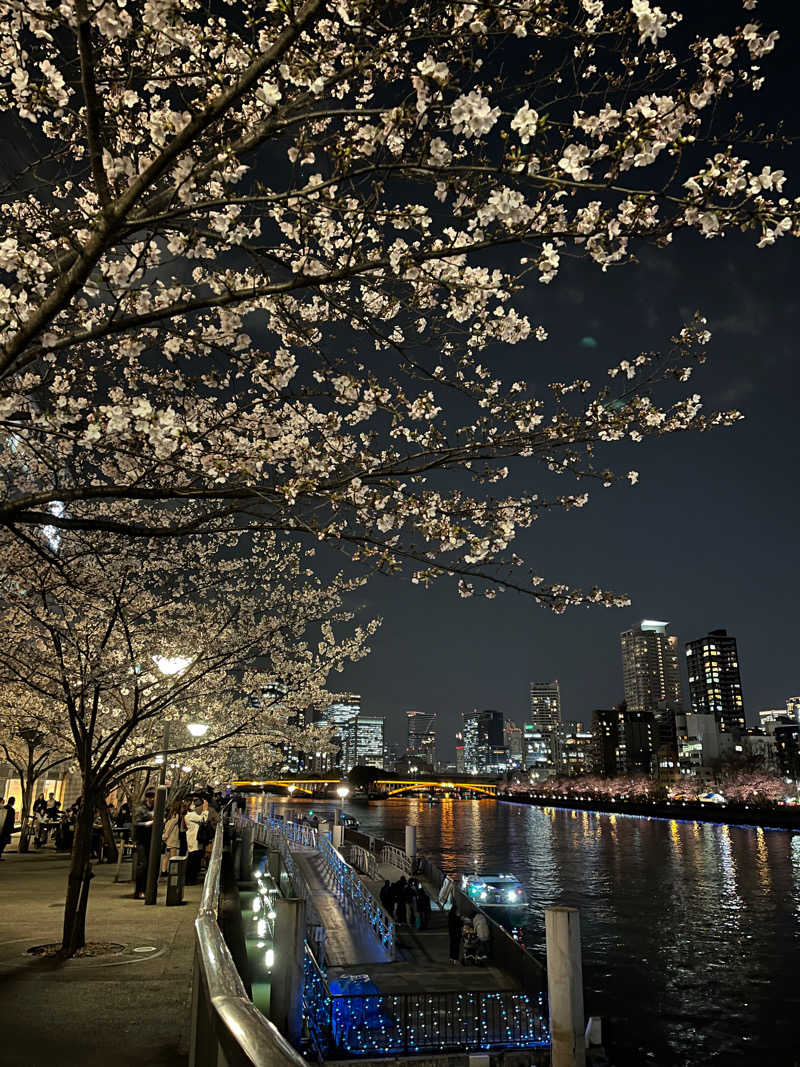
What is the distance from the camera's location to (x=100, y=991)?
852 cm

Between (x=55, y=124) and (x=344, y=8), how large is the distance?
133 inches

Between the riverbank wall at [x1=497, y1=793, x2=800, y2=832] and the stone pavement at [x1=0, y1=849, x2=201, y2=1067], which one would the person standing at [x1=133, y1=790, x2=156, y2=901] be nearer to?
the stone pavement at [x1=0, y1=849, x2=201, y2=1067]

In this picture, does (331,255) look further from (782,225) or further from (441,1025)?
(441,1025)

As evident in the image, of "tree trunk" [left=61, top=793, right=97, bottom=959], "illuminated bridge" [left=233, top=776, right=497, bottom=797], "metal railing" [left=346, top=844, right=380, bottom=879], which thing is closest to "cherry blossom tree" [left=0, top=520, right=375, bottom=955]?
"tree trunk" [left=61, top=793, right=97, bottom=959]

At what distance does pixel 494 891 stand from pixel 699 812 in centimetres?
8055

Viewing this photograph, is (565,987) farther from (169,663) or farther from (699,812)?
(699,812)

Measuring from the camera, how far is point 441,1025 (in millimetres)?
Answer: 15047

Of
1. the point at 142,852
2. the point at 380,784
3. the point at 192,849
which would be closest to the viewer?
the point at 142,852

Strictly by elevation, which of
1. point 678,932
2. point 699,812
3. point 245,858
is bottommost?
point 699,812

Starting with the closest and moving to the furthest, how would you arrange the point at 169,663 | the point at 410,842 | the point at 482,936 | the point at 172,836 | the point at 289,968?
the point at 289,968 < the point at 169,663 < the point at 172,836 < the point at 482,936 < the point at 410,842

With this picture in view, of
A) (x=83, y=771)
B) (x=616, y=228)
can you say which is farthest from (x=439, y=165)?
(x=83, y=771)

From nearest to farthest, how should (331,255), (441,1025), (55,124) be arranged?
(331,255), (55,124), (441,1025)

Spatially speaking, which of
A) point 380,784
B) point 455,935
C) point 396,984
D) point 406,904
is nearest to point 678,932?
point 406,904

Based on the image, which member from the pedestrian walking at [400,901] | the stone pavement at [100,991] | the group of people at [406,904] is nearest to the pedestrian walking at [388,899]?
the group of people at [406,904]
